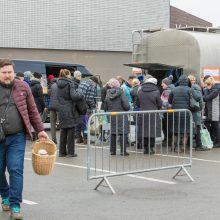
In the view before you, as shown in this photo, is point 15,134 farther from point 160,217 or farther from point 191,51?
point 191,51

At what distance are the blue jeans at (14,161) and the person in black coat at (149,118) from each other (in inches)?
125

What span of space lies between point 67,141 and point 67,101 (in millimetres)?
842

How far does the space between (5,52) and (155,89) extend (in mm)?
16910

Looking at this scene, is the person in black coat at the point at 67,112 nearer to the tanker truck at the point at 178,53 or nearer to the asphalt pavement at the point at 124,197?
the asphalt pavement at the point at 124,197

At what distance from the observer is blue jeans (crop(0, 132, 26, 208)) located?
6758mm

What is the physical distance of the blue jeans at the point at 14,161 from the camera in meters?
6.76

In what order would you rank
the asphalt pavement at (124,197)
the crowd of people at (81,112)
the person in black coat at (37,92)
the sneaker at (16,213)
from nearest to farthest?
the sneaker at (16,213)
the crowd of people at (81,112)
the asphalt pavement at (124,197)
the person in black coat at (37,92)

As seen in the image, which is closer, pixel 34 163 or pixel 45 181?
pixel 34 163

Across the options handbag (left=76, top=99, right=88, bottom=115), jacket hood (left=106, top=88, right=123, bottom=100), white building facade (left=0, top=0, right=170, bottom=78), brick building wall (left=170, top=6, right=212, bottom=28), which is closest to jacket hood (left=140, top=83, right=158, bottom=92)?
jacket hood (left=106, top=88, right=123, bottom=100)

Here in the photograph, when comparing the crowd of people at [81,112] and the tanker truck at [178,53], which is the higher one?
the tanker truck at [178,53]

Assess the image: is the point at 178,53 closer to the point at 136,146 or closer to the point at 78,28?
the point at 136,146

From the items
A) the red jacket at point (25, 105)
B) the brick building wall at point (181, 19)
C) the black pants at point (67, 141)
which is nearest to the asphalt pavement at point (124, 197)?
the red jacket at point (25, 105)

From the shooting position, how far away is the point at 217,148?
46.8 feet

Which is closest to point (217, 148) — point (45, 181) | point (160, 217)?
point (45, 181)
